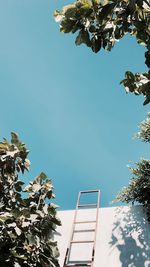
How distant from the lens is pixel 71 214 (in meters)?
6.13

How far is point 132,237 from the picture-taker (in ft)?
17.4

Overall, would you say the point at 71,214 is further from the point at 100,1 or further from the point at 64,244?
the point at 100,1

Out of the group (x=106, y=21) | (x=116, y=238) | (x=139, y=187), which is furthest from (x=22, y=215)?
(x=106, y=21)

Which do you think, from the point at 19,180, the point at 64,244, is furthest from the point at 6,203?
the point at 64,244

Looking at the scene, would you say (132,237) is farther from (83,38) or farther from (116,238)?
(83,38)

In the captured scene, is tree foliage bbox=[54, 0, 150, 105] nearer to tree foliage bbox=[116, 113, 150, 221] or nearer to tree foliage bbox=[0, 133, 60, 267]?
tree foliage bbox=[0, 133, 60, 267]

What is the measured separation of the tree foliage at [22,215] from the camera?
399cm

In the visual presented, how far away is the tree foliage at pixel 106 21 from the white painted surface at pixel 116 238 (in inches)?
140

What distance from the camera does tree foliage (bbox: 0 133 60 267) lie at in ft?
13.1

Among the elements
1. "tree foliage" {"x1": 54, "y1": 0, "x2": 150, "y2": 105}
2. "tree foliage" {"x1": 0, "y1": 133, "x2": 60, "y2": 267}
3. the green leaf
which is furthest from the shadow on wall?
the green leaf

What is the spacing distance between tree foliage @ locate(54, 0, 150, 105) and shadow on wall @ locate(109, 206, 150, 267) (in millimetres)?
3548

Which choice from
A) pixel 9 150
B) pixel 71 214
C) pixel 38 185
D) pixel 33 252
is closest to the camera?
pixel 33 252

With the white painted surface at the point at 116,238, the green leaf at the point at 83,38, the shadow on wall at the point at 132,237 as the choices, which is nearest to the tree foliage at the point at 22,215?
the white painted surface at the point at 116,238

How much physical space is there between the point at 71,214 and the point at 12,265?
235cm
